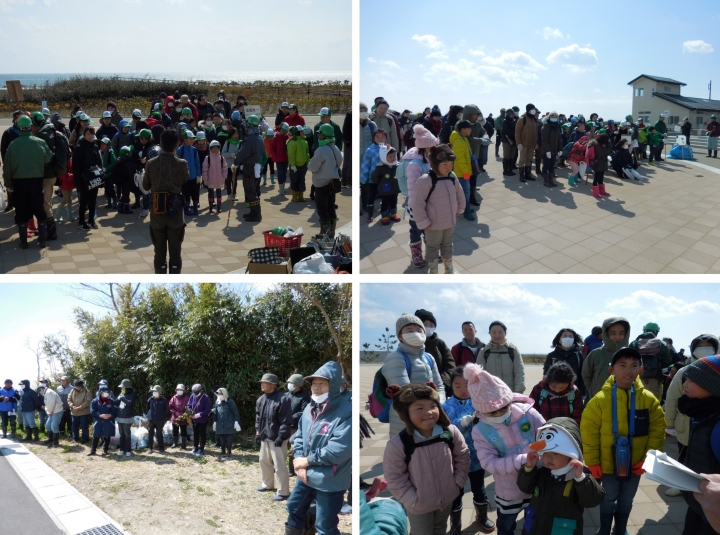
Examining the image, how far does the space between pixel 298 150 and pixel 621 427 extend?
21.0ft

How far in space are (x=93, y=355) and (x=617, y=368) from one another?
242 inches

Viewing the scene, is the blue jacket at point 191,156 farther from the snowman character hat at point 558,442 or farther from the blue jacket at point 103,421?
the snowman character hat at point 558,442

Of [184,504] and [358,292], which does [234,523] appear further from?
A: [358,292]

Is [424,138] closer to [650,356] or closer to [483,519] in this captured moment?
[650,356]

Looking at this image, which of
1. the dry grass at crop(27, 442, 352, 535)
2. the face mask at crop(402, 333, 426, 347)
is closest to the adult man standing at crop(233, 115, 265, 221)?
the dry grass at crop(27, 442, 352, 535)

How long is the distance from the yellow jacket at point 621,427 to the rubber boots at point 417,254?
229cm

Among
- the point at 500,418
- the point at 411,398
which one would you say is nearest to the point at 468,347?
the point at 500,418

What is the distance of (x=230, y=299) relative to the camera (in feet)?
19.1

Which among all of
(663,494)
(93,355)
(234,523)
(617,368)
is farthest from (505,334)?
(93,355)

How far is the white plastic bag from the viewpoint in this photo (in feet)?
13.5

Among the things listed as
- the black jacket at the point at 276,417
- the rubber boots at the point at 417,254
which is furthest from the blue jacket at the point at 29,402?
the rubber boots at the point at 417,254

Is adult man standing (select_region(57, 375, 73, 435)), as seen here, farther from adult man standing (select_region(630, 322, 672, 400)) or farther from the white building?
the white building

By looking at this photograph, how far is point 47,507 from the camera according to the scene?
14.2ft

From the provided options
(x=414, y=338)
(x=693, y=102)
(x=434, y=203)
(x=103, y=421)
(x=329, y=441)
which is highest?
(x=693, y=102)
